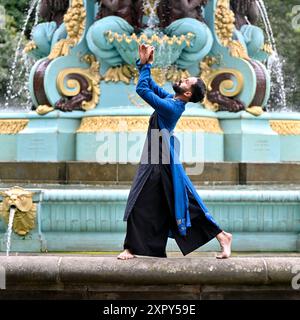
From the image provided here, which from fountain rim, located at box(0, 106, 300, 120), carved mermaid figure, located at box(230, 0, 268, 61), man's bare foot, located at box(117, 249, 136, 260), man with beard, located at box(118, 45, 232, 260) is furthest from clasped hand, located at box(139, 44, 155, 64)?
carved mermaid figure, located at box(230, 0, 268, 61)

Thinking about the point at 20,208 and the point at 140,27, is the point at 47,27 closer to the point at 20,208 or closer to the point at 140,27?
the point at 140,27

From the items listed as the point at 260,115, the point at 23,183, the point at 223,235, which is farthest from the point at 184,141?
the point at 223,235

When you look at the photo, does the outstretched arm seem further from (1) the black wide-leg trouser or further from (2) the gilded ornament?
(2) the gilded ornament

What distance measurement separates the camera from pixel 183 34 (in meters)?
11.9

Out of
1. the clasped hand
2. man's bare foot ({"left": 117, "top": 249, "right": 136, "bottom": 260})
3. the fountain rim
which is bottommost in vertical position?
man's bare foot ({"left": 117, "top": 249, "right": 136, "bottom": 260})

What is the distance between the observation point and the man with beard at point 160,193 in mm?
6777

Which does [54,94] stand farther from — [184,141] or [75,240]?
[75,240]

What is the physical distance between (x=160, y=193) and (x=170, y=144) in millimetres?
390

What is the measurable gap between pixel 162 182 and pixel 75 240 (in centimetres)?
227

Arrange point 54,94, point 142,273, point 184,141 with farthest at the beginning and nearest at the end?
point 54,94
point 184,141
point 142,273

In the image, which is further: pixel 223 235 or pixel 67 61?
pixel 67 61

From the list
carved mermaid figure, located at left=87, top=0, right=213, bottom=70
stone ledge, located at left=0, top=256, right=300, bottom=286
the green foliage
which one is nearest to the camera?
stone ledge, located at left=0, top=256, right=300, bottom=286

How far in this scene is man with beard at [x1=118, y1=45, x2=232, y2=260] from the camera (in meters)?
6.78

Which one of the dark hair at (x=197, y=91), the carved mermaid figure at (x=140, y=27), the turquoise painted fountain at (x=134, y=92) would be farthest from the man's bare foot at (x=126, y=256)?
the carved mermaid figure at (x=140, y=27)
